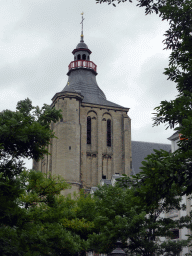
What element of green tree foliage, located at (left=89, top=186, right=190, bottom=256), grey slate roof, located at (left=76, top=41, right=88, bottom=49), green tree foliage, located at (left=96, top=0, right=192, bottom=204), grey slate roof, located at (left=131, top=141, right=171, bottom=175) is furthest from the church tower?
green tree foliage, located at (left=96, top=0, right=192, bottom=204)

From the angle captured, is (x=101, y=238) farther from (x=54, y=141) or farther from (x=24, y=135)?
(x=54, y=141)

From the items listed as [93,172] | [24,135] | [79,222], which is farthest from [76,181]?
[24,135]

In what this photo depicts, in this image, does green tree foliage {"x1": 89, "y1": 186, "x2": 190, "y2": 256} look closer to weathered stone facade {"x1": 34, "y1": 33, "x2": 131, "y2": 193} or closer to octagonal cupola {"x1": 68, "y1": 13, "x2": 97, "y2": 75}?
weathered stone facade {"x1": 34, "y1": 33, "x2": 131, "y2": 193}

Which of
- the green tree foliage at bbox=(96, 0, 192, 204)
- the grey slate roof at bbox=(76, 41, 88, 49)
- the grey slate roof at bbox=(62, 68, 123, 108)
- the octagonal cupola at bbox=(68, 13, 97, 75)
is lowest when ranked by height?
the green tree foliage at bbox=(96, 0, 192, 204)

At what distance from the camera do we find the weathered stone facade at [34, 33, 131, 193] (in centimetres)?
5744

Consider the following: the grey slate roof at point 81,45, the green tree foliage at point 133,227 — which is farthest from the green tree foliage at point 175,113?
the grey slate roof at point 81,45

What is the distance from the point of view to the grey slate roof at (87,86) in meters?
65.0

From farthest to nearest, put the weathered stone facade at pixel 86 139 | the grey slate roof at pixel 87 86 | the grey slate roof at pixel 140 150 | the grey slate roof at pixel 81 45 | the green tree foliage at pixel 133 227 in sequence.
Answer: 1. the grey slate roof at pixel 81 45
2. the grey slate roof at pixel 140 150
3. the grey slate roof at pixel 87 86
4. the weathered stone facade at pixel 86 139
5. the green tree foliage at pixel 133 227

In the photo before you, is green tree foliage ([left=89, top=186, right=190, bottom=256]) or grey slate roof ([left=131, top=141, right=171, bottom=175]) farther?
grey slate roof ([left=131, top=141, right=171, bottom=175])

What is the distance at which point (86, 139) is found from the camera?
61.6m

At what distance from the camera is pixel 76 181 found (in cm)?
5625

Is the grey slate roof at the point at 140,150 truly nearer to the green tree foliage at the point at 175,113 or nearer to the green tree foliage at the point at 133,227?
the green tree foliage at the point at 133,227

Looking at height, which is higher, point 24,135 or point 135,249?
point 24,135

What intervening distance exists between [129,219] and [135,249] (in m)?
2.09
